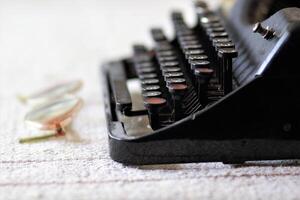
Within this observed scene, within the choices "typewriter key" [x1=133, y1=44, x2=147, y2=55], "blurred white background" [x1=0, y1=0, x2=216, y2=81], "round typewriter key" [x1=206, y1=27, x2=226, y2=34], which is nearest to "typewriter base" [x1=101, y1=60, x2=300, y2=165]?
"round typewriter key" [x1=206, y1=27, x2=226, y2=34]

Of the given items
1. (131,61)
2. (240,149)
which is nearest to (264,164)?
(240,149)

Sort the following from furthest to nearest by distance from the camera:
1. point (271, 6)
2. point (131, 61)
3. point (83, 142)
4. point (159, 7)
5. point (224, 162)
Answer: point (159, 7)
point (131, 61)
point (271, 6)
point (83, 142)
point (224, 162)

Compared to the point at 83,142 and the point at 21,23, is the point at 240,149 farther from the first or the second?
the point at 21,23

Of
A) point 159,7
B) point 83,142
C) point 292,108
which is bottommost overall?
point 159,7

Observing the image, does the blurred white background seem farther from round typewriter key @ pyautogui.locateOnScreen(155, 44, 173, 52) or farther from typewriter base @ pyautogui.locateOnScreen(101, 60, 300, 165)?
typewriter base @ pyautogui.locateOnScreen(101, 60, 300, 165)

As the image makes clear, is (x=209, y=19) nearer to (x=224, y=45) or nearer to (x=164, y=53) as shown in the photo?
(x=164, y=53)

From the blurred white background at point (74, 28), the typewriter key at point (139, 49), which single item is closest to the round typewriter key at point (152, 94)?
the typewriter key at point (139, 49)

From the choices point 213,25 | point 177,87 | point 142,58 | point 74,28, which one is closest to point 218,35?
point 213,25

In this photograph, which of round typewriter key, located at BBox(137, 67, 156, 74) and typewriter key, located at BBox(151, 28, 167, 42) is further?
typewriter key, located at BBox(151, 28, 167, 42)
